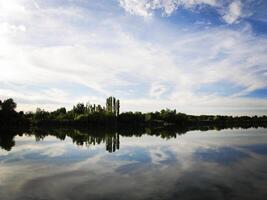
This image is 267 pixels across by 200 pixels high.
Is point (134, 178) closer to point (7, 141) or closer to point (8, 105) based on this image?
point (7, 141)

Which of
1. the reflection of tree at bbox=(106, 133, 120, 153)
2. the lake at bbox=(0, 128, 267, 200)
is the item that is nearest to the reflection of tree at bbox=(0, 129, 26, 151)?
the lake at bbox=(0, 128, 267, 200)

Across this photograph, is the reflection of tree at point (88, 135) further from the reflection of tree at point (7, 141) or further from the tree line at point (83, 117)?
the tree line at point (83, 117)

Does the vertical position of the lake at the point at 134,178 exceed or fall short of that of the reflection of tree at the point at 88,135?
it falls short

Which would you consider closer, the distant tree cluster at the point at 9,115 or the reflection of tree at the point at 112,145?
the reflection of tree at the point at 112,145

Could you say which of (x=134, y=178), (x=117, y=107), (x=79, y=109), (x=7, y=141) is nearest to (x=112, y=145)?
(x=7, y=141)

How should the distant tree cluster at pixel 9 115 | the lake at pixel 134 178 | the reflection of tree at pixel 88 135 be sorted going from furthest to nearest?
the distant tree cluster at pixel 9 115, the reflection of tree at pixel 88 135, the lake at pixel 134 178

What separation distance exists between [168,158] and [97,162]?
275 inches

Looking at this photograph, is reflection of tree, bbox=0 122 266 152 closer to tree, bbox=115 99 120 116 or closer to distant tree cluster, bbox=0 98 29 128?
distant tree cluster, bbox=0 98 29 128

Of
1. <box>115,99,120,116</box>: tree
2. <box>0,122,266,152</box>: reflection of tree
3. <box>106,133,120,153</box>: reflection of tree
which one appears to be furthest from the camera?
<box>115,99,120,116</box>: tree

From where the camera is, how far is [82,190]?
1711 cm

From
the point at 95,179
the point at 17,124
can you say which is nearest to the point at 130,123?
the point at 17,124

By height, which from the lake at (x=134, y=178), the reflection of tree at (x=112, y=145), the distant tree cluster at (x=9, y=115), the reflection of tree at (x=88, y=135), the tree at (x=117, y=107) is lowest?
the lake at (x=134, y=178)

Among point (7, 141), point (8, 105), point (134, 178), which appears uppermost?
point (8, 105)

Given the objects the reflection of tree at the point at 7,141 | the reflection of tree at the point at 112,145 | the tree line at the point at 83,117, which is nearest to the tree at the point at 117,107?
the tree line at the point at 83,117
